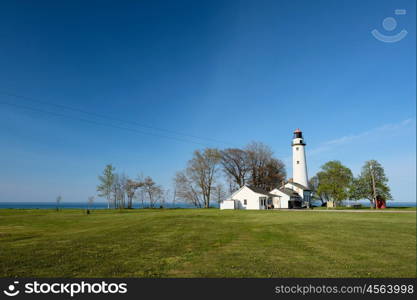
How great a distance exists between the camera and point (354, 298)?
6055 millimetres

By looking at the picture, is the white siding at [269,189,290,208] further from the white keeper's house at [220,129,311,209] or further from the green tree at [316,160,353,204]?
the green tree at [316,160,353,204]

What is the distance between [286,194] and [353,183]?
15224 millimetres

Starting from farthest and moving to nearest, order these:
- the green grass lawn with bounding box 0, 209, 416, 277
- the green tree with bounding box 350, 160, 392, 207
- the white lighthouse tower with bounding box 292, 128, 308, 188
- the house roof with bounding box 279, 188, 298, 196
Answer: the white lighthouse tower with bounding box 292, 128, 308, 188, the house roof with bounding box 279, 188, 298, 196, the green tree with bounding box 350, 160, 392, 207, the green grass lawn with bounding box 0, 209, 416, 277

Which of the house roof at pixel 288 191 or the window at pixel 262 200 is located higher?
the house roof at pixel 288 191

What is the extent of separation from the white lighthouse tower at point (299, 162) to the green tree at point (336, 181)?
718 cm

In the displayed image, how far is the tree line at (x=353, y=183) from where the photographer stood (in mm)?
52531

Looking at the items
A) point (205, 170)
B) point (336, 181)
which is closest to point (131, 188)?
point (205, 170)

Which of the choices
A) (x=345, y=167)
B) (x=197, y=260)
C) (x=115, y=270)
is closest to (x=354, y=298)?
(x=197, y=260)

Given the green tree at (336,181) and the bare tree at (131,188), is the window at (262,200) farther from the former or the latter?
the bare tree at (131,188)

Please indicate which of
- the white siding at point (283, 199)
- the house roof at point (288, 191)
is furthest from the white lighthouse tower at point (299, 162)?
the white siding at point (283, 199)

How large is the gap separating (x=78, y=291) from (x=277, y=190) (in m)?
59.2

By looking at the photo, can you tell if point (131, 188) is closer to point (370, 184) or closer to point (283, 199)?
point (283, 199)

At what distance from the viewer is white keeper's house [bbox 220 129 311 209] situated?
183 ft

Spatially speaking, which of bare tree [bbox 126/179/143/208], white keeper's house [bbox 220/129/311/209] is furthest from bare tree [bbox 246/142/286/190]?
bare tree [bbox 126/179/143/208]
